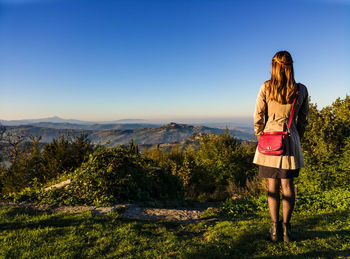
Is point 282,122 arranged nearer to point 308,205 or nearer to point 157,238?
point 157,238

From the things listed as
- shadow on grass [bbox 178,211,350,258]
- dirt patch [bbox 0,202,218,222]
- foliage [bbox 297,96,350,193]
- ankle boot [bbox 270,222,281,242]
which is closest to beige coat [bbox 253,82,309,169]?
ankle boot [bbox 270,222,281,242]

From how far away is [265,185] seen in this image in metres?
9.77

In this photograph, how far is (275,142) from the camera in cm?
272

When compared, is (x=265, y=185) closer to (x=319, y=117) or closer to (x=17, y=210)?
(x=319, y=117)

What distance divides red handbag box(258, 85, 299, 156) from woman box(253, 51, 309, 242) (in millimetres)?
56

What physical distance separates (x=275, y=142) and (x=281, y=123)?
288 mm

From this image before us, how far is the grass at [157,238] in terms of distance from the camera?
9.24ft

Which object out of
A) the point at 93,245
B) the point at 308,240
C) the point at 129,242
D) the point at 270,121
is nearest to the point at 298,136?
the point at 270,121

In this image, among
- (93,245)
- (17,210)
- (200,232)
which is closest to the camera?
(93,245)

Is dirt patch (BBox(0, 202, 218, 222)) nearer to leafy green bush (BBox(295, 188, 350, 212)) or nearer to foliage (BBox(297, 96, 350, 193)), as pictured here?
leafy green bush (BBox(295, 188, 350, 212))

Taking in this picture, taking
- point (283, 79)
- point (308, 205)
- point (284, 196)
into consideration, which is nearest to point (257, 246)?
point (284, 196)

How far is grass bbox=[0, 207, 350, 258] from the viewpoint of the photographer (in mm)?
2816

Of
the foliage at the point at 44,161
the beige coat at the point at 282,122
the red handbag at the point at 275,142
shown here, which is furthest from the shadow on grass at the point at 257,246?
the foliage at the point at 44,161

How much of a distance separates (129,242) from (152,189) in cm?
374
